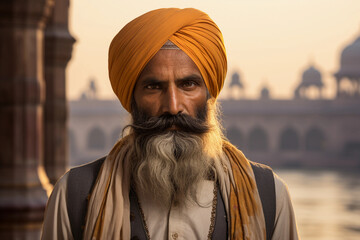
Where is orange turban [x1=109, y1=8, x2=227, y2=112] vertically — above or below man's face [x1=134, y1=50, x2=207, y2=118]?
above

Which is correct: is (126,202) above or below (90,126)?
above

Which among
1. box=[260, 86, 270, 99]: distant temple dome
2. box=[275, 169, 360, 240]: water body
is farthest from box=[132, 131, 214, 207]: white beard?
box=[260, 86, 270, 99]: distant temple dome

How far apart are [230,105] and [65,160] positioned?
32.9 metres

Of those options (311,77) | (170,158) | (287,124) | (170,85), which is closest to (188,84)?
(170,85)

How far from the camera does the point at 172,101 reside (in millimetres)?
1494

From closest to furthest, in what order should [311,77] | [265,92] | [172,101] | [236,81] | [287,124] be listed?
[172,101]
[287,124]
[236,81]
[265,92]
[311,77]

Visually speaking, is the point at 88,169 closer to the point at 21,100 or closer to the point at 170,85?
the point at 170,85

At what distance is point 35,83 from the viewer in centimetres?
394

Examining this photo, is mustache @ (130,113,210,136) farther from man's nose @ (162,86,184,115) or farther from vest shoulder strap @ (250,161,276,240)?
vest shoulder strap @ (250,161,276,240)

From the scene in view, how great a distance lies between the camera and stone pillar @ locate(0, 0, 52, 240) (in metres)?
3.86

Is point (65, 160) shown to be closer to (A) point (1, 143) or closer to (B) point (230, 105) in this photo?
(A) point (1, 143)

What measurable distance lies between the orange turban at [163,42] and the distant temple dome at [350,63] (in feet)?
124

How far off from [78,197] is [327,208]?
15.4 m

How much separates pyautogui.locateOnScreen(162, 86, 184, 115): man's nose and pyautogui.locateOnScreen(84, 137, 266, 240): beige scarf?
0.51ft
